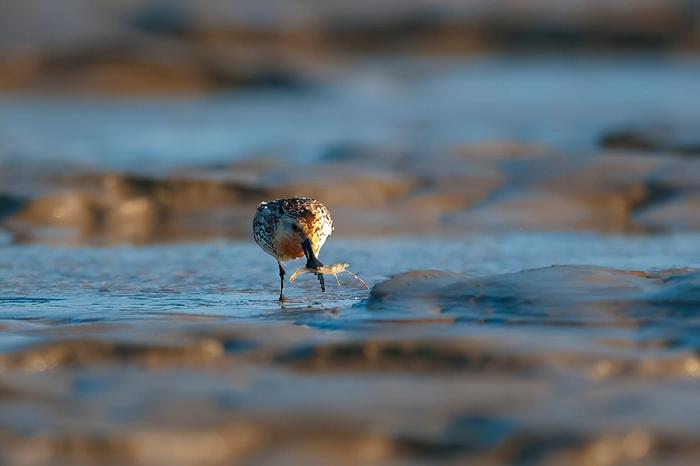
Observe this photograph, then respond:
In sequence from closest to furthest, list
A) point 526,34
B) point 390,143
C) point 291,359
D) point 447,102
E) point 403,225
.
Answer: point 291,359 < point 403,225 < point 390,143 < point 447,102 < point 526,34

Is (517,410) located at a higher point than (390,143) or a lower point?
lower

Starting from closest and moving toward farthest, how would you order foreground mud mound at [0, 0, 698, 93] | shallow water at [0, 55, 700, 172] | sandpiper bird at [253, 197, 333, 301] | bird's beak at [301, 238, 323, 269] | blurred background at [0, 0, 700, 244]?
bird's beak at [301, 238, 323, 269]
sandpiper bird at [253, 197, 333, 301]
blurred background at [0, 0, 700, 244]
shallow water at [0, 55, 700, 172]
foreground mud mound at [0, 0, 698, 93]

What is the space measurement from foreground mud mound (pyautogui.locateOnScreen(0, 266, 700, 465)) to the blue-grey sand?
0.01m

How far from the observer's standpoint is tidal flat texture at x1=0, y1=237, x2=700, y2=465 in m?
3.69

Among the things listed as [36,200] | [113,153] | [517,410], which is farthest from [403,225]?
[517,410]

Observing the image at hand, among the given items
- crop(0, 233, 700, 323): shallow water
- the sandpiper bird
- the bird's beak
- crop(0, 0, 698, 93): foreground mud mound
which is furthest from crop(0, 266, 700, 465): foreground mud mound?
crop(0, 0, 698, 93): foreground mud mound

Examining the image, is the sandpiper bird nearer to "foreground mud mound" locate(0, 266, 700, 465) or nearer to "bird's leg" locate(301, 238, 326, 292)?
"bird's leg" locate(301, 238, 326, 292)

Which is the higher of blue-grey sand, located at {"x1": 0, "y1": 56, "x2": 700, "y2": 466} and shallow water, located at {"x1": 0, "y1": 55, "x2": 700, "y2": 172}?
shallow water, located at {"x1": 0, "y1": 55, "x2": 700, "y2": 172}

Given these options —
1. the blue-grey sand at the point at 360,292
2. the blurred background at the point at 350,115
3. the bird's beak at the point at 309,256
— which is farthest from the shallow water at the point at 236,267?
the blurred background at the point at 350,115

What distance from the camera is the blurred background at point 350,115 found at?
940cm

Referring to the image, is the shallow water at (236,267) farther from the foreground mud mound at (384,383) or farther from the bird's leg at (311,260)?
the foreground mud mound at (384,383)

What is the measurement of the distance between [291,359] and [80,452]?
41.1 inches

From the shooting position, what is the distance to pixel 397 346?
15.0ft

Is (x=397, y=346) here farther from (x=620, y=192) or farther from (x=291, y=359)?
(x=620, y=192)
